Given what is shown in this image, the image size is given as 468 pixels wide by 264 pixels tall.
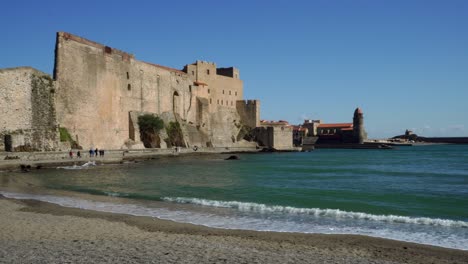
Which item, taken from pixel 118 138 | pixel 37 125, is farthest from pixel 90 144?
pixel 37 125

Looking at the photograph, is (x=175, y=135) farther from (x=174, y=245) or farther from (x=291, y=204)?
(x=174, y=245)

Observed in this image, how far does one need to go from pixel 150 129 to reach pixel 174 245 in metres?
32.5

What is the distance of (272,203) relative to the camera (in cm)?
1230

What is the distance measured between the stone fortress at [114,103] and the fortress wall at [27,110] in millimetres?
48

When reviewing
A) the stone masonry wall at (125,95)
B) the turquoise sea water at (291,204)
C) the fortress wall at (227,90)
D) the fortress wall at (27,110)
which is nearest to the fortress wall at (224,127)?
the stone masonry wall at (125,95)

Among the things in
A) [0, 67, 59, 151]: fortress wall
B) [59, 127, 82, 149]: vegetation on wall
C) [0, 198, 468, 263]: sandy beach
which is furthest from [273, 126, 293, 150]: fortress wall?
[0, 198, 468, 263]: sandy beach

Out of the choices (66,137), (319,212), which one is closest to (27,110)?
(66,137)

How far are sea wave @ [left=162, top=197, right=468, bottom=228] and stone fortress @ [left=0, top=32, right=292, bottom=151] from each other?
14681 millimetres

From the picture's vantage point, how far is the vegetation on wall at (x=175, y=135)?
1667 inches

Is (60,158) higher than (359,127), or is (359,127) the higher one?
(359,127)

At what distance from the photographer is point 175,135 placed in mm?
43094

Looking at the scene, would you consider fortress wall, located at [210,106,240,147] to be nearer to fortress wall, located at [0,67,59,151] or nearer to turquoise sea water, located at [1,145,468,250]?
fortress wall, located at [0,67,59,151]

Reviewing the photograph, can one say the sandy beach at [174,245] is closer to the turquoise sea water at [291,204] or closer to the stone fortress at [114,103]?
the turquoise sea water at [291,204]

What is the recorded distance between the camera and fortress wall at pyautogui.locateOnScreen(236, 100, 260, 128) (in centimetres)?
5675
